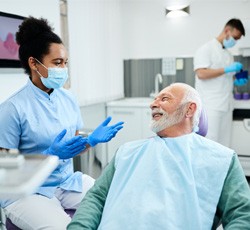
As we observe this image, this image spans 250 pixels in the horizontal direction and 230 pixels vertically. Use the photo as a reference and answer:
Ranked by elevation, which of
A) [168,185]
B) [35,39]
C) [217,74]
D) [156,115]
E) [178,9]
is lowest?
[168,185]

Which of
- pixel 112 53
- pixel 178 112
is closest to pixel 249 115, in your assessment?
pixel 112 53

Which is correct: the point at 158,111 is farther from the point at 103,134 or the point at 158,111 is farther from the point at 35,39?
the point at 35,39

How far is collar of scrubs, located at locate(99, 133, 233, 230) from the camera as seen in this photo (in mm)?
1054

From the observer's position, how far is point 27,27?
1466 millimetres

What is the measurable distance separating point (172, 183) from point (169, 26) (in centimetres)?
288

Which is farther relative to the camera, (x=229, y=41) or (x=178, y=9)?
(x=178, y=9)

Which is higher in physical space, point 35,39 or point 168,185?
point 35,39

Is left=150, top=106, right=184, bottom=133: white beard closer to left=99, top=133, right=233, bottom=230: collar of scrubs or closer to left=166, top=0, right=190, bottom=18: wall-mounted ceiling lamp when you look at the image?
left=99, top=133, right=233, bottom=230: collar of scrubs

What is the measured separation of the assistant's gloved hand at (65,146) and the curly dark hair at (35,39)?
43 cm

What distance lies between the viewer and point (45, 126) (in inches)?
56.2

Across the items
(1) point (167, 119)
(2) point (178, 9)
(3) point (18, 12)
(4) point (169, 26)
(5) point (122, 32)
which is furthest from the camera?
(5) point (122, 32)

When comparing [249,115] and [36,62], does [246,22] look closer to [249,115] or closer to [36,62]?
[249,115]

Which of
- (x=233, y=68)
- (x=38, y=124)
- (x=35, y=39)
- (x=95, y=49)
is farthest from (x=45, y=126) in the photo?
(x=233, y=68)

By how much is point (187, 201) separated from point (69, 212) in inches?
24.4
